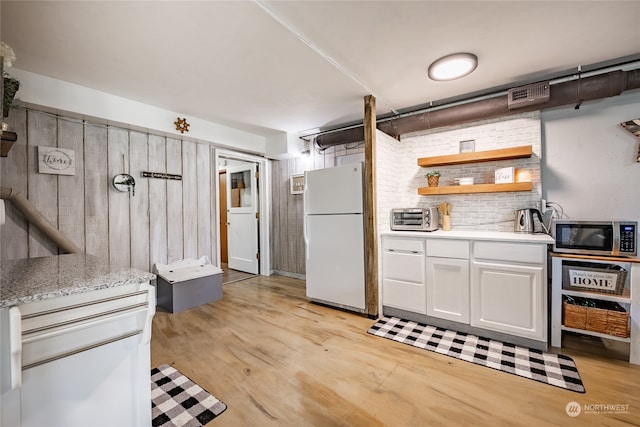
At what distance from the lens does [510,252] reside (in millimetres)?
2203

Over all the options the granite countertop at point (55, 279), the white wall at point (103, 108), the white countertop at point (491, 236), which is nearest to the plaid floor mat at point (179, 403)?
the granite countertop at point (55, 279)

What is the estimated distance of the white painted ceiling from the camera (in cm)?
161

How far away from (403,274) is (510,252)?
3.17 ft

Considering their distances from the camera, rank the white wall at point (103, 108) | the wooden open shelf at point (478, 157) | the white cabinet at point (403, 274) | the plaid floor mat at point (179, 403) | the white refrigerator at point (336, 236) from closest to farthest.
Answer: the plaid floor mat at point (179, 403)
the white wall at point (103, 108)
the wooden open shelf at point (478, 157)
the white cabinet at point (403, 274)
the white refrigerator at point (336, 236)

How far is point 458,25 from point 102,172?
11.7 ft

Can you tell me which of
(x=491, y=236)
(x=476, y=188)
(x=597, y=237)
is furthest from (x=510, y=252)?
(x=476, y=188)

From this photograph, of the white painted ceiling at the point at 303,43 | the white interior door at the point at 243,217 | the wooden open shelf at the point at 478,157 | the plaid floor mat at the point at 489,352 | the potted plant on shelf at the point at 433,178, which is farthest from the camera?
the white interior door at the point at 243,217

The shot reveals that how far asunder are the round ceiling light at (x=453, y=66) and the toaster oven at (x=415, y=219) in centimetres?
126

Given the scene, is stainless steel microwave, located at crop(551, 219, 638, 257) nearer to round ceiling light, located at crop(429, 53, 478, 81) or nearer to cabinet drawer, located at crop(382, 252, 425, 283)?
cabinet drawer, located at crop(382, 252, 425, 283)

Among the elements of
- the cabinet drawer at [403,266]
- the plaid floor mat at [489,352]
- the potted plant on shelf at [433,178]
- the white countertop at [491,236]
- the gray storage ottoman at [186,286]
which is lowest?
the plaid floor mat at [489,352]

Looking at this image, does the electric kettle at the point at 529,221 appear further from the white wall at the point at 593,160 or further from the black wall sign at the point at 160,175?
the black wall sign at the point at 160,175

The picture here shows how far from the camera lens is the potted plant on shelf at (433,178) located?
3.07m

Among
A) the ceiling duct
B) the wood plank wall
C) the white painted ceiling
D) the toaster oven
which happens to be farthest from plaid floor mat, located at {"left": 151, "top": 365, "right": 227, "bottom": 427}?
the ceiling duct

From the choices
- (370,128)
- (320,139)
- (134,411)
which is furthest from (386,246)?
(134,411)
